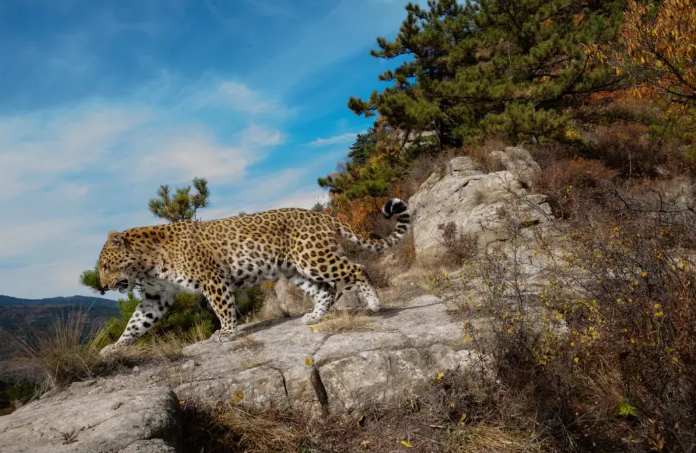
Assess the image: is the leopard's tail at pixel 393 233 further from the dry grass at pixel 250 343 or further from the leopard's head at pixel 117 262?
the leopard's head at pixel 117 262

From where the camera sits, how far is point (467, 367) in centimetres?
549

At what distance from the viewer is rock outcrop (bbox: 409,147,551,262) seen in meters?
13.2

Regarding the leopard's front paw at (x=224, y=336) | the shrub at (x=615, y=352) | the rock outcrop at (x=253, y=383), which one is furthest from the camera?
the leopard's front paw at (x=224, y=336)

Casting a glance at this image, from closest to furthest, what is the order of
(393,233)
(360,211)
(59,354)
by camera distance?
(59,354) < (393,233) < (360,211)

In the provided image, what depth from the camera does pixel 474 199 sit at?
14.8 metres

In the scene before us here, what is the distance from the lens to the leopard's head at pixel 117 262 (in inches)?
300

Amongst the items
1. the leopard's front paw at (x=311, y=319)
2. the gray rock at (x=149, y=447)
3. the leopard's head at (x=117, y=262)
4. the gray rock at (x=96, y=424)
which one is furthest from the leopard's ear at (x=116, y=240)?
the gray rock at (x=149, y=447)

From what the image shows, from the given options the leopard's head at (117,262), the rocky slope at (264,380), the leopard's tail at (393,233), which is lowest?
the rocky slope at (264,380)

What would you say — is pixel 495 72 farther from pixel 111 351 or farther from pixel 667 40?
pixel 111 351

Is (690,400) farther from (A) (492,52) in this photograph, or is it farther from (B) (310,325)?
(A) (492,52)

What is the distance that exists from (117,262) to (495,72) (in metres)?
16.9

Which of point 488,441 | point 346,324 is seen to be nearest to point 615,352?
point 488,441

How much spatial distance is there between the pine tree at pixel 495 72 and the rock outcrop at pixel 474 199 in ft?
6.68

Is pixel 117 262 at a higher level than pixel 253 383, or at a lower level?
higher
